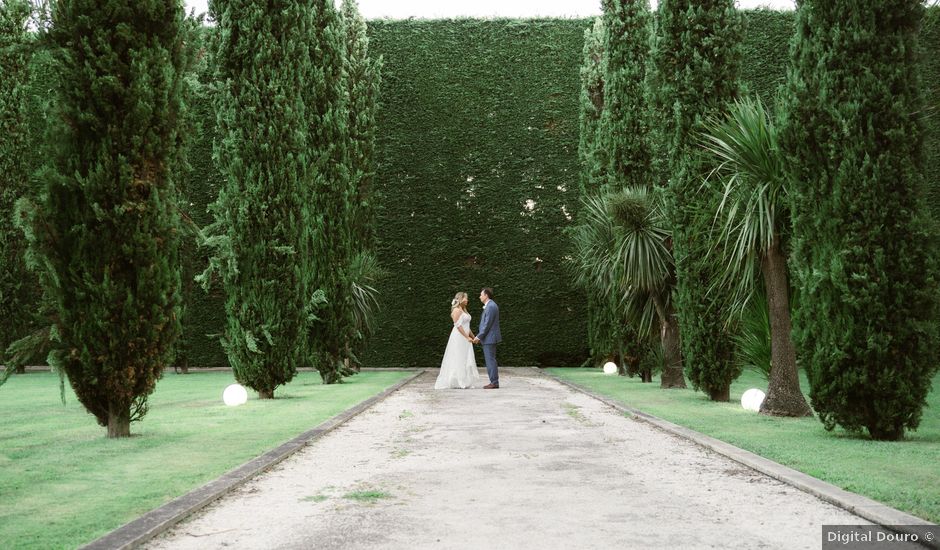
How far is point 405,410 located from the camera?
11609mm

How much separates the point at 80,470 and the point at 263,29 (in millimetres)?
8971

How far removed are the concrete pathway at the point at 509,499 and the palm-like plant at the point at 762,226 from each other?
7.89 feet

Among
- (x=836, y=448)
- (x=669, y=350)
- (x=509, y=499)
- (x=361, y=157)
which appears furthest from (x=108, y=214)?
(x=361, y=157)

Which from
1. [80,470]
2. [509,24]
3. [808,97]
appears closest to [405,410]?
[80,470]

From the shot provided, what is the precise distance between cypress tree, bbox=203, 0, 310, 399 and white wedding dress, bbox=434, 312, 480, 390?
3.75m

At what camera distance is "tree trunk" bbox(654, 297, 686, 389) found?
50.2 feet

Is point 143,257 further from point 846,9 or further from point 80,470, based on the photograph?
point 846,9

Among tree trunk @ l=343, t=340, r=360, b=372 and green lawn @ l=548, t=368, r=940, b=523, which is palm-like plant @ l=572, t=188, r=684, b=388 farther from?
tree trunk @ l=343, t=340, r=360, b=372

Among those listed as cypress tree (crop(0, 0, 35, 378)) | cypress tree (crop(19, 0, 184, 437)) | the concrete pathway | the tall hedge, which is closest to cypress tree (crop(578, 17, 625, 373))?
the tall hedge

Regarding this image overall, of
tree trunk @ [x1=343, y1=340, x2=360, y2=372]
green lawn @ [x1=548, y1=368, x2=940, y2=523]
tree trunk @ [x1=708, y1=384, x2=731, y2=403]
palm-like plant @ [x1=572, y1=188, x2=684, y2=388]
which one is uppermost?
palm-like plant @ [x1=572, y1=188, x2=684, y2=388]

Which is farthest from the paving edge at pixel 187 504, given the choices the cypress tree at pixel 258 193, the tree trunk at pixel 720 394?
the tree trunk at pixel 720 394

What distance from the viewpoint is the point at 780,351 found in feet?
34.3

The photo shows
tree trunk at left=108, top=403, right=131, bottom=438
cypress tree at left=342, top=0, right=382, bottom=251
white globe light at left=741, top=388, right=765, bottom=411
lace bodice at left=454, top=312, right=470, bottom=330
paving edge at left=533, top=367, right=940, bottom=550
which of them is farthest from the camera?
cypress tree at left=342, top=0, right=382, bottom=251

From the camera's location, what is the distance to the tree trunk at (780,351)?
10.4 metres
